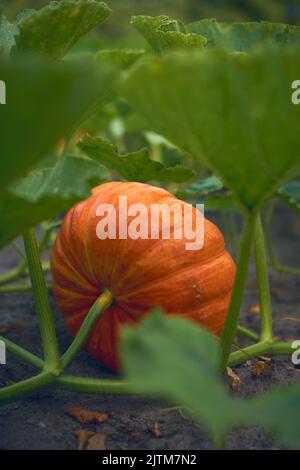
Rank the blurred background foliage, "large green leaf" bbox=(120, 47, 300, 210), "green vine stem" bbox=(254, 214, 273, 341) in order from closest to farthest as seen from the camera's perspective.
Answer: "large green leaf" bbox=(120, 47, 300, 210)
"green vine stem" bbox=(254, 214, 273, 341)
the blurred background foliage

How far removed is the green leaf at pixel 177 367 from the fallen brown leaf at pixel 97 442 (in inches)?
15.8

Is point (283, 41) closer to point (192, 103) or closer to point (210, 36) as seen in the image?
point (210, 36)

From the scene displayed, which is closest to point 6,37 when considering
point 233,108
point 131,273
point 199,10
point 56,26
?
point 56,26

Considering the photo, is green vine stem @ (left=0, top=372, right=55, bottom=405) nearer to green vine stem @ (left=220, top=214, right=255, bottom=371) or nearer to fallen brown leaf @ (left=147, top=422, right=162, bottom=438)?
fallen brown leaf @ (left=147, top=422, right=162, bottom=438)

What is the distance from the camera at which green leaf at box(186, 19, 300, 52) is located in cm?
154

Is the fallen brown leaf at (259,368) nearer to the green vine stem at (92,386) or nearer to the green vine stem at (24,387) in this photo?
the green vine stem at (92,386)

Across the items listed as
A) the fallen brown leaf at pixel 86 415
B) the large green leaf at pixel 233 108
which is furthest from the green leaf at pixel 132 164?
the fallen brown leaf at pixel 86 415

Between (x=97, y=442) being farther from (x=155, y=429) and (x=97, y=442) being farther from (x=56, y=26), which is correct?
(x=56, y=26)

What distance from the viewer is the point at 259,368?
140cm

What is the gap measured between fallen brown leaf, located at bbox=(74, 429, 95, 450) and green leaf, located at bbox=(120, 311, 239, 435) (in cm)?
41

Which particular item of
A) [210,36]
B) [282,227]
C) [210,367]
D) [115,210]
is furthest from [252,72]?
[282,227]

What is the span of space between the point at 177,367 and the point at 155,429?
53 cm

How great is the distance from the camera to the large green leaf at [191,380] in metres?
0.66

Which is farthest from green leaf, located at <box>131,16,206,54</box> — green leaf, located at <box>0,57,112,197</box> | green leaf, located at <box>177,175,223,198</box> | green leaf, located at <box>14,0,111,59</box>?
green leaf, located at <box>0,57,112,197</box>
